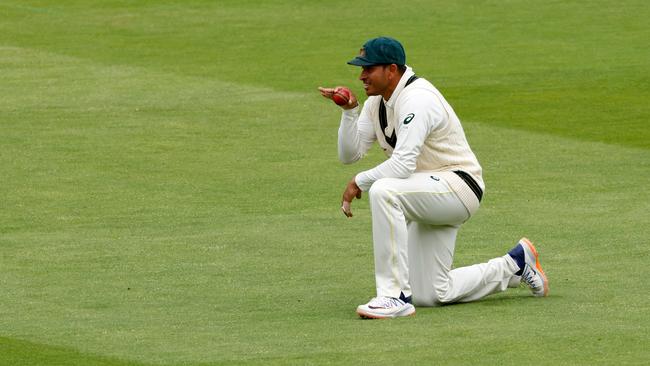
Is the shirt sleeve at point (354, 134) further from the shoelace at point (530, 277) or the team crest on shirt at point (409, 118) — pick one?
the shoelace at point (530, 277)

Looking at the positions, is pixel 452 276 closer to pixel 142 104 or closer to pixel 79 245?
pixel 79 245

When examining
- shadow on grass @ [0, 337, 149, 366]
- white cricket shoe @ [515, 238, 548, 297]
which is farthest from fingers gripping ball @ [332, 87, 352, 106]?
shadow on grass @ [0, 337, 149, 366]

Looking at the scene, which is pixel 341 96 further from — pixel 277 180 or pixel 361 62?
pixel 277 180

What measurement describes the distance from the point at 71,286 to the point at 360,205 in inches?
149

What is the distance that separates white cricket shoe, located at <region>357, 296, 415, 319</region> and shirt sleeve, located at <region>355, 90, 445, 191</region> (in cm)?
70

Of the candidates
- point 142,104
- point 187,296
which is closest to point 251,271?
point 187,296

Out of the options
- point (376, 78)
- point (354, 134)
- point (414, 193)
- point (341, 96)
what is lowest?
point (414, 193)

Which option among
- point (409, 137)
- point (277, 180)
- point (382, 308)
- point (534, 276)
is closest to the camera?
point (382, 308)

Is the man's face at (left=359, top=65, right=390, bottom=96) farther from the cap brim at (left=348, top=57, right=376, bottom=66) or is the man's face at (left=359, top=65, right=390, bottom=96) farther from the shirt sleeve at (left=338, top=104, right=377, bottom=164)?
the shirt sleeve at (left=338, top=104, right=377, bottom=164)

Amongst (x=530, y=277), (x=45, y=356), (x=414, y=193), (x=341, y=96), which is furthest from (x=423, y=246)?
(x=45, y=356)

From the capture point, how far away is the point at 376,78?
9.80 m

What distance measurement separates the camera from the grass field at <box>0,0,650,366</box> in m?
9.04

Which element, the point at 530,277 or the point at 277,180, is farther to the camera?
the point at 277,180

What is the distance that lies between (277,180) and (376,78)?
5077mm
